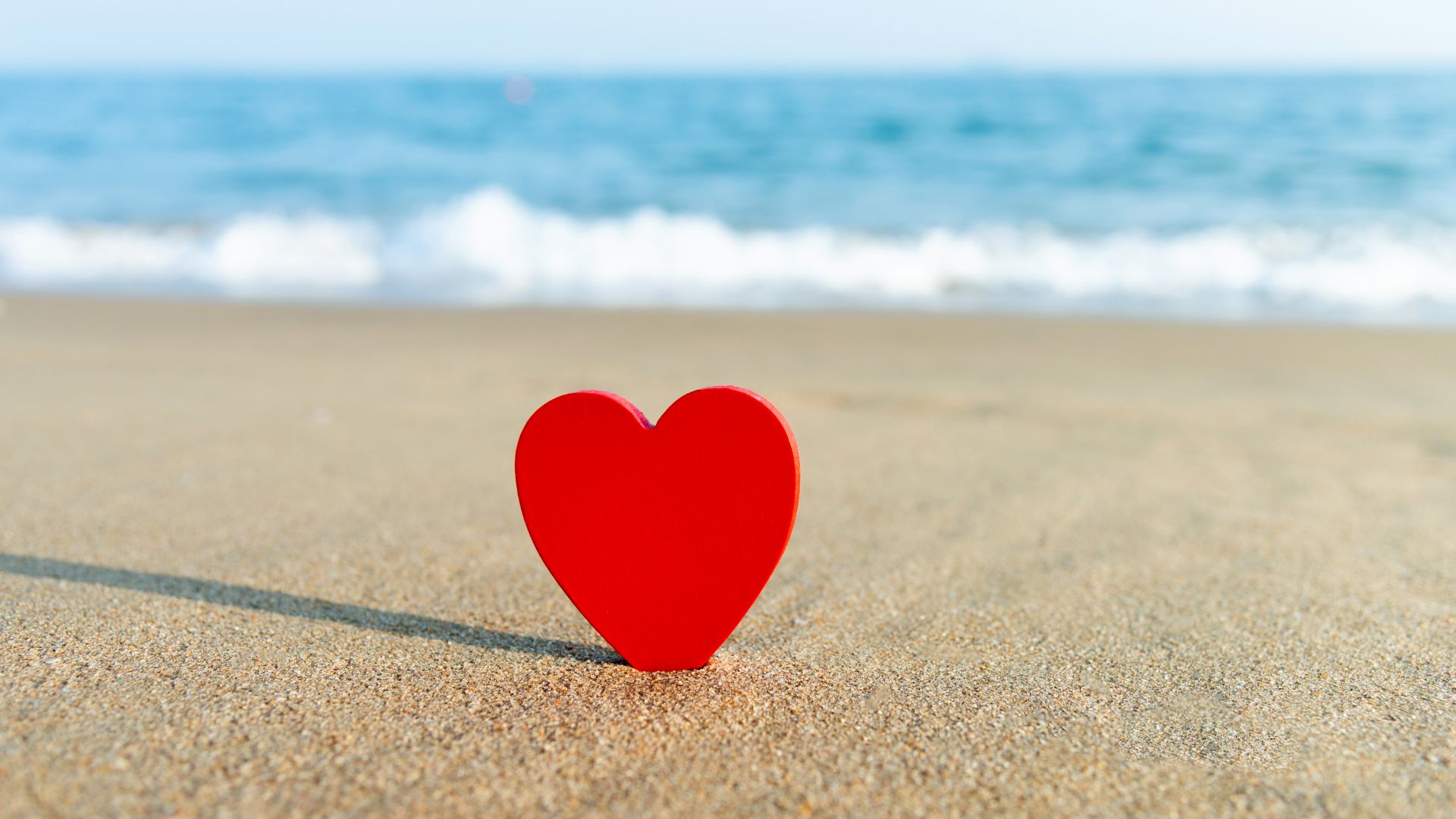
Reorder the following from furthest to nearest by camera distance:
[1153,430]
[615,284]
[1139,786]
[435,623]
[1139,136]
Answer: [1139,136] < [615,284] < [1153,430] < [435,623] < [1139,786]

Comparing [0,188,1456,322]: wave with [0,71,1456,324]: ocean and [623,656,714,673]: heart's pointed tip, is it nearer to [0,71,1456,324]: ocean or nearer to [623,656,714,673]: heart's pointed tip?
[0,71,1456,324]: ocean

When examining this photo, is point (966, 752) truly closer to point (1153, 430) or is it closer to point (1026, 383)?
point (1153, 430)

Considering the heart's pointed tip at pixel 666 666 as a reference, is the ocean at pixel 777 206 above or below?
above

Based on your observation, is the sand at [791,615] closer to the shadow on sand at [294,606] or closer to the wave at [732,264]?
the shadow on sand at [294,606]

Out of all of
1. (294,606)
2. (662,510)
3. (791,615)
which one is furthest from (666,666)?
(294,606)

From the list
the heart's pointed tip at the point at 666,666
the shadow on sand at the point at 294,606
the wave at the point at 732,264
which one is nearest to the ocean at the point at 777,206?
the wave at the point at 732,264

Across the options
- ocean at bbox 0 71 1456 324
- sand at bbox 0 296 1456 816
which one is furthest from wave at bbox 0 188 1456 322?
sand at bbox 0 296 1456 816

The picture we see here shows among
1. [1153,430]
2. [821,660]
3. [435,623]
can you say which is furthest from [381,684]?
[1153,430]

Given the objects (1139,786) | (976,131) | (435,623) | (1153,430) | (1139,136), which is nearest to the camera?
(1139,786)
